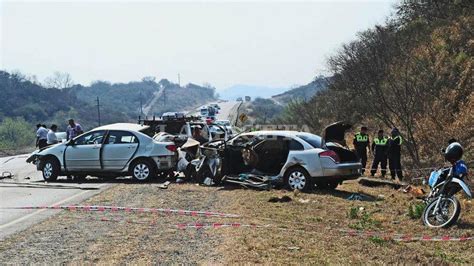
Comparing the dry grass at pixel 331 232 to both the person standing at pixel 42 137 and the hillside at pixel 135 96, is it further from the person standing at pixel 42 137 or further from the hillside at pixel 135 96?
the hillside at pixel 135 96

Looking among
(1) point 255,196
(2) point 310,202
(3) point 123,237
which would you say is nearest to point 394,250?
(3) point 123,237

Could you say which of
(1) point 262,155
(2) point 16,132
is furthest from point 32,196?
(2) point 16,132

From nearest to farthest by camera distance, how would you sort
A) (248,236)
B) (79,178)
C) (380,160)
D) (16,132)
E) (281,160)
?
(248,236)
(281,160)
(380,160)
(79,178)
(16,132)

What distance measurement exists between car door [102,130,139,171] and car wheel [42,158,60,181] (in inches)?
57.6

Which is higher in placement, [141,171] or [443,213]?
[141,171]

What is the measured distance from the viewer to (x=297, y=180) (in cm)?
1337

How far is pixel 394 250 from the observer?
7.16m

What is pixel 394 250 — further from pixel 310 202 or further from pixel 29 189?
pixel 29 189

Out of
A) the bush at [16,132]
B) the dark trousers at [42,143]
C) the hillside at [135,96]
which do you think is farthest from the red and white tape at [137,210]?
the hillside at [135,96]

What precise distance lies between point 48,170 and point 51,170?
0.11 metres

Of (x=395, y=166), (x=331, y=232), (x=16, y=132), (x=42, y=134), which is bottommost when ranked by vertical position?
(x=331, y=232)

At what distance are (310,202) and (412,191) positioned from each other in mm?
3069

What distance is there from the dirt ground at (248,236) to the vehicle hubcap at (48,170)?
16.7 ft

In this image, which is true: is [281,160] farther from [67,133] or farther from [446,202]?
[67,133]
